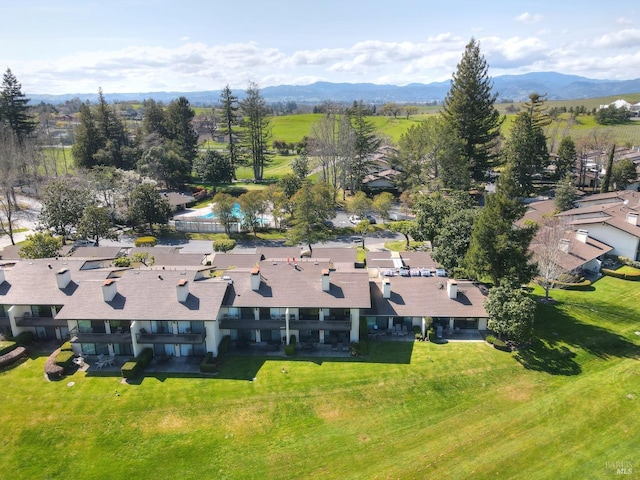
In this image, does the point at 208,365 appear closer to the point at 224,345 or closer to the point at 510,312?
the point at 224,345

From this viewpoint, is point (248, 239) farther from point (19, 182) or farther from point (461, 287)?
point (19, 182)

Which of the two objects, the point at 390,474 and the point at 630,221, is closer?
the point at 390,474

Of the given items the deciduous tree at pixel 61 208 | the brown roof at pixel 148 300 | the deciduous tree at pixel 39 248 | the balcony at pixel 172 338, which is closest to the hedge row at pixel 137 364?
the balcony at pixel 172 338

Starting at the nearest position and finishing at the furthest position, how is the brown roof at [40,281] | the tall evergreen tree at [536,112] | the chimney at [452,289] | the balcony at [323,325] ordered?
the balcony at [323,325]
the brown roof at [40,281]
the chimney at [452,289]
the tall evergreen tree at [536,112]

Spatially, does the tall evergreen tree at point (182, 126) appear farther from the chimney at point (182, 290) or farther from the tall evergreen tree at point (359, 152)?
the chimney at point (182, 290)

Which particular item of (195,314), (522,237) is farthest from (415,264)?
(195,314)

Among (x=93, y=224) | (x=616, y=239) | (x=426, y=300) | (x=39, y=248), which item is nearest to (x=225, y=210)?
(x=93, y=224)
